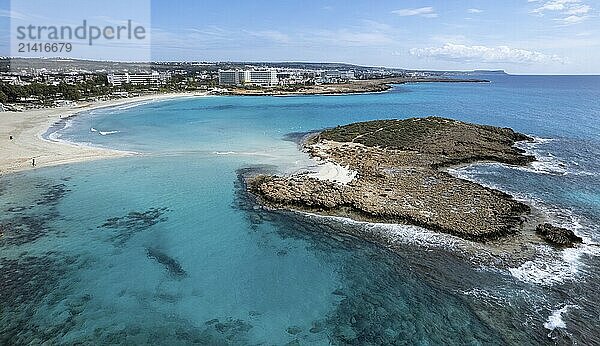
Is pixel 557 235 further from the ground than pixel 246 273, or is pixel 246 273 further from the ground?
pixel 557 235

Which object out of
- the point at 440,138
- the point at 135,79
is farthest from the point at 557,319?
the point at 135,79

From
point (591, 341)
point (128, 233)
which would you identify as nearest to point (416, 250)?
point (591, 341)

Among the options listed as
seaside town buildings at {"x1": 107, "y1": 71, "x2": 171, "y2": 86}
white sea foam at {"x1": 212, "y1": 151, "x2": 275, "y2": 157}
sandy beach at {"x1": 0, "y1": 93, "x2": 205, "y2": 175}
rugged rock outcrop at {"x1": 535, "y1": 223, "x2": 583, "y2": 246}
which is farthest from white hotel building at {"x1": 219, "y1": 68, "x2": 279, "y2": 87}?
rugged rock outcrop at {"x1": 535, "y1": 223, "x2": 583, "y2": 246}

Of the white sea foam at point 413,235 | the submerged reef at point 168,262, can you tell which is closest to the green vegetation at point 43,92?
the submerged reef at point 168,262

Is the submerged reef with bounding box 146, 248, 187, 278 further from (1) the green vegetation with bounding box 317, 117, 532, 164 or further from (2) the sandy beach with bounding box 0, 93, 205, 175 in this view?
(1) the green vegetation with bounding box 317, 117, 532, 164

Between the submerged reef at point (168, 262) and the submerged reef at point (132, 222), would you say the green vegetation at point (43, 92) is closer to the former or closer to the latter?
the submerged reef at point (132, 222)

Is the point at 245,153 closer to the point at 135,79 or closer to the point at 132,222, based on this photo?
the point at 132,222

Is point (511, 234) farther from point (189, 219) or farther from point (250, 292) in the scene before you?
point (189, 219)
